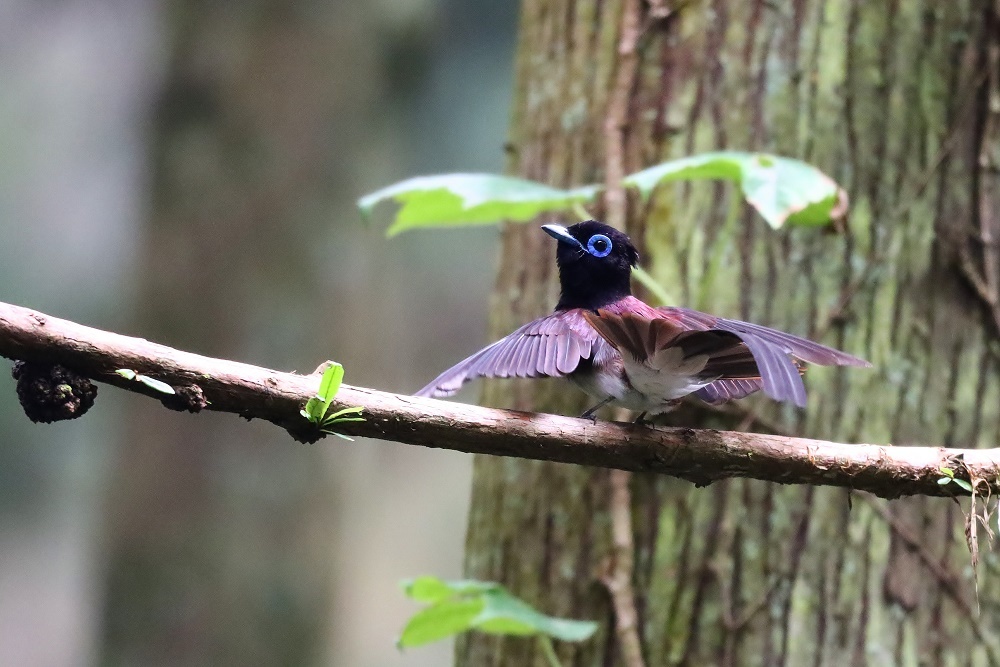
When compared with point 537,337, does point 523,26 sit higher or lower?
higher

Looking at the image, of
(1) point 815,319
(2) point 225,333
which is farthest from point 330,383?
(2) point 225,333

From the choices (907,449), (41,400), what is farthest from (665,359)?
(41,400)

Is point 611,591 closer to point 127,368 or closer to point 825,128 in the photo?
point 825,128

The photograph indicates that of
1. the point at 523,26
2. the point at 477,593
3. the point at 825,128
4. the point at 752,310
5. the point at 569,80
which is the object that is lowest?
the point at 477,593

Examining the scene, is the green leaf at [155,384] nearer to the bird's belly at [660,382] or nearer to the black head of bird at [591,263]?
the bird's belly at [660,382]

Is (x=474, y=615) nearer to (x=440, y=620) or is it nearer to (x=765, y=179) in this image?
(x=440, y=620)

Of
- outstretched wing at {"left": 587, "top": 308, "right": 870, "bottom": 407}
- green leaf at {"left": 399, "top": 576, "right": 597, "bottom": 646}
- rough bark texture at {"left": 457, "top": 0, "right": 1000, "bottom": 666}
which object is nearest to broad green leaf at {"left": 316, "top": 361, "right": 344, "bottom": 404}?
outstretched wing at {"left": 587, "top": 308, "right": 870, "bottom": 407}

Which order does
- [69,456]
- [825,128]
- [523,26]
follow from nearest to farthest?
[825,128]
[523,26]
[69,456]
